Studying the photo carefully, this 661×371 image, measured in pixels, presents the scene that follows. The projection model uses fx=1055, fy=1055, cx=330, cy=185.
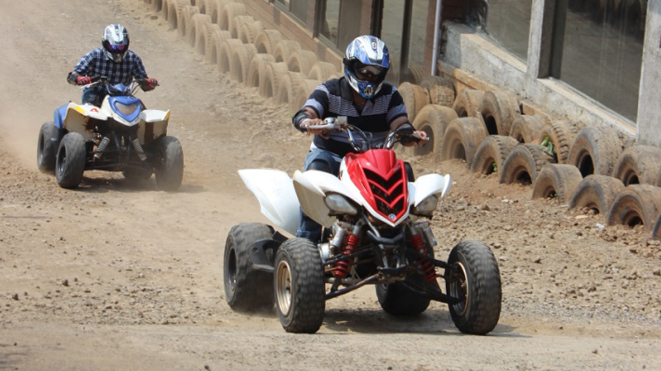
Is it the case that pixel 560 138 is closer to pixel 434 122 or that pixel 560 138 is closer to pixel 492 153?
pixel 492 153

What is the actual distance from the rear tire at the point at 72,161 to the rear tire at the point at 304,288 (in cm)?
607

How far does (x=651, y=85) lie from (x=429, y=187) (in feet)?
19.6

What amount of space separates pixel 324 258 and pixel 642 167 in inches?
211

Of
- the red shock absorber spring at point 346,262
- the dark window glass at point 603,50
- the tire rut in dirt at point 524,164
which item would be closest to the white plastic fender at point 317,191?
the red shock absorber spring at point 346,262

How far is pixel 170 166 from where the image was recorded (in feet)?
42.4

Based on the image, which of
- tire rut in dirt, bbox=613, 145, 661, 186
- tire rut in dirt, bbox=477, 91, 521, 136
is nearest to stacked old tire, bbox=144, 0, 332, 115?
tire rut in dirt, bbox=477, 91, 521, 136

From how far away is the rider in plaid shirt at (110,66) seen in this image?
13.0 metres

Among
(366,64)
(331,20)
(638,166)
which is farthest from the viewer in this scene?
(331,20)

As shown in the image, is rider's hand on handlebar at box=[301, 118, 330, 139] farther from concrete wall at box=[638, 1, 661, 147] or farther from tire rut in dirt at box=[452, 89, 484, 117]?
tire rut in dirt at box=[452, 89, 484, 117]

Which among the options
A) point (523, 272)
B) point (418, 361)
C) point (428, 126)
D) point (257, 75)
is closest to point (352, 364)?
point (418, 361)

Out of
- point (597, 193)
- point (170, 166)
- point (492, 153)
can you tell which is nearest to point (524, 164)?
point (492, 153)

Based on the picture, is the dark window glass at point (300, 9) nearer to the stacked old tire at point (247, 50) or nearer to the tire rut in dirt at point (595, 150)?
the stacked old tire at point (247, 50)

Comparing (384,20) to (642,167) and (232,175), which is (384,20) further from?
(642,167)

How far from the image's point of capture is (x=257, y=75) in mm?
20250
